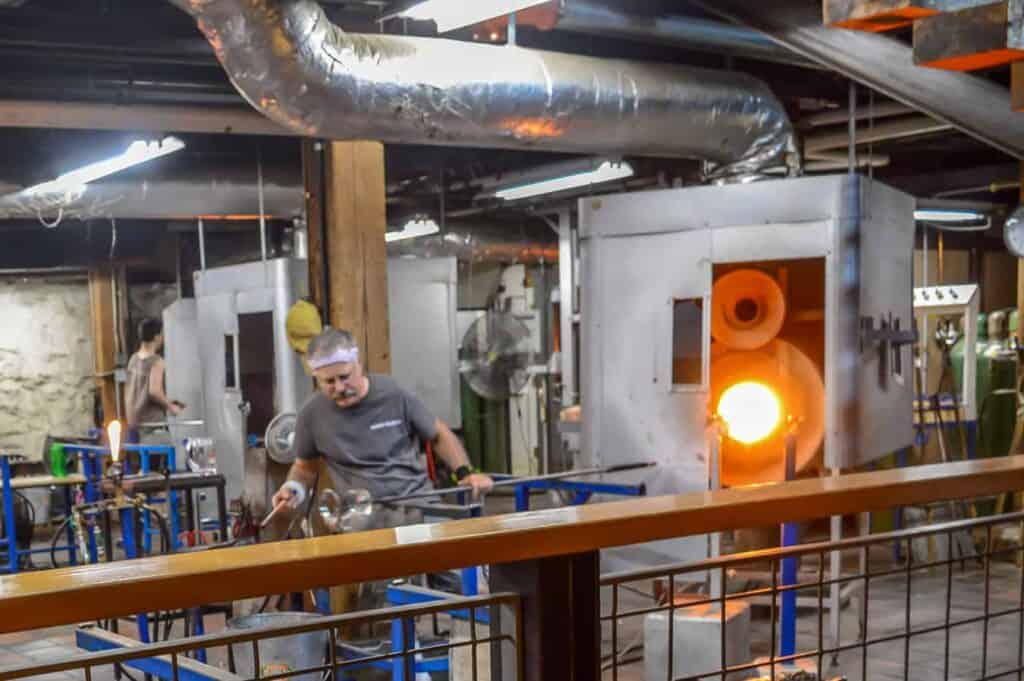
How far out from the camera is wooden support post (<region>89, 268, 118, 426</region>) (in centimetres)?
983

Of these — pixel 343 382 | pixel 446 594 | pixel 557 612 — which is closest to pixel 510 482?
pixel 343 382

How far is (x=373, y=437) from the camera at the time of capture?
173 inches

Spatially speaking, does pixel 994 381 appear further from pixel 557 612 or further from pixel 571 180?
pixel 557 612

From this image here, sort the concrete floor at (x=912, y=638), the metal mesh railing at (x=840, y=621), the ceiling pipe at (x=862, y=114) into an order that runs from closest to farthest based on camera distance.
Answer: the metal mesh railing at (x=840, y=621) → the concrete floor at (x=912, y=638) → the ceiling pipe at (x=862, y=114)

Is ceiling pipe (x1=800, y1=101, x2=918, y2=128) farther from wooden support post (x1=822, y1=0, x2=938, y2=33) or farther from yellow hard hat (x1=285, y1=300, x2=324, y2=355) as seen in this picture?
yellow hard hat (x1=285, y1=300, x2=324, y2=355)

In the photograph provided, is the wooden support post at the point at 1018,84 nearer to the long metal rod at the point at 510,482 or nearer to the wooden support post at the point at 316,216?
the long metal rod at the point at 510,482

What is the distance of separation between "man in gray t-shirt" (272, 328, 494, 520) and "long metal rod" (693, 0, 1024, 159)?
2095mm

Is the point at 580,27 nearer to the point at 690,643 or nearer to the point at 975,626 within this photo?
the point at 690,643

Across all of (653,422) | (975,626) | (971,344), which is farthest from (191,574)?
(971,344)

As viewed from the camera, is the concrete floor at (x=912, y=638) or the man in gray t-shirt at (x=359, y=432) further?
the concrete floor at (x=912, y=638)

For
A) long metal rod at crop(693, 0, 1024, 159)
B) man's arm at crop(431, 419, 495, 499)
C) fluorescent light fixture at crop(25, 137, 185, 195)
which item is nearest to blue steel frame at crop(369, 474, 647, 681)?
man's arm at crop(431, 419, 495, 499)

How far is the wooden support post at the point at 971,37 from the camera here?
2895mm

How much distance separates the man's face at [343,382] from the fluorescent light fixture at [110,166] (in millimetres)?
2386

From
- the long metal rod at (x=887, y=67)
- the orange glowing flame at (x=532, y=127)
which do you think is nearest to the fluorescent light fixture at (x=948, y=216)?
the long metal rod at (x=887, y=67)
